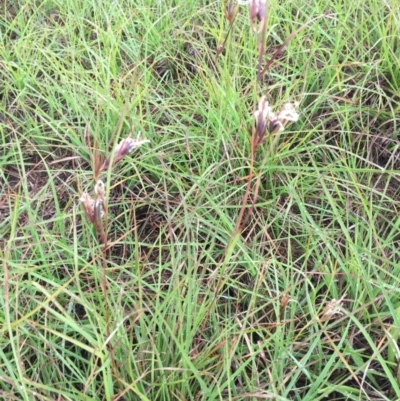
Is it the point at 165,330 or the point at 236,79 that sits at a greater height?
the point at 236,79

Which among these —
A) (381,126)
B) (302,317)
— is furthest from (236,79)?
(302,317)

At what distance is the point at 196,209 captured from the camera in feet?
3.75

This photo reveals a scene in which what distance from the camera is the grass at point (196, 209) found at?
36.3 inches

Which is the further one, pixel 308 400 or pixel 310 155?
pixel 310 155

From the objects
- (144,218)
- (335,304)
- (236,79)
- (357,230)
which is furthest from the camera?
(236,79)

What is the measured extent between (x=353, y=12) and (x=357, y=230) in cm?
81

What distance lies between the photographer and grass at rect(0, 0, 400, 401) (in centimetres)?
92

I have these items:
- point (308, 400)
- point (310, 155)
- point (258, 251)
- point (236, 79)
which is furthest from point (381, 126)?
point (308, 400)

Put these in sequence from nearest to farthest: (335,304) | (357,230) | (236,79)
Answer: (335,304) → (357,230) → (236,79)

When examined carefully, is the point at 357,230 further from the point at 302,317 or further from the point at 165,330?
the point at 165,330

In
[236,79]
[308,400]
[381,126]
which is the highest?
[236,79]

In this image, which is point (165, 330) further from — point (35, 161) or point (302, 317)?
point (35, 161)

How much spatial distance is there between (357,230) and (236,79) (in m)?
0.59

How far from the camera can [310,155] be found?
1.27 metres
